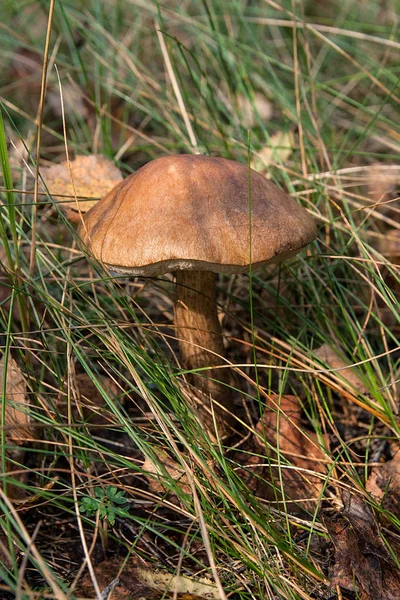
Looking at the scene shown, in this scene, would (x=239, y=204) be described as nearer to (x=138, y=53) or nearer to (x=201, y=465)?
(x=201, y=465)

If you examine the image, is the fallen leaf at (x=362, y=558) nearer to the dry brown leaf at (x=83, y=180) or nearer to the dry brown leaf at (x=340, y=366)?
the dry brown leaf at (x=340, y=366)

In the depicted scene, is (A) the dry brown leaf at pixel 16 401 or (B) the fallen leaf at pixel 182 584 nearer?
(B) the fallen leaf at pixel 182 584

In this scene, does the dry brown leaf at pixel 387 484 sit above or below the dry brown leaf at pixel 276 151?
below

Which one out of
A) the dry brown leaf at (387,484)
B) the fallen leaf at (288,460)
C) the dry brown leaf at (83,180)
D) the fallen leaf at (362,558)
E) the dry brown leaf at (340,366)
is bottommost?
the fallen leaf at (288,460)

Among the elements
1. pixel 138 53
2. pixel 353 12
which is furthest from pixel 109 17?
pixel 353 12

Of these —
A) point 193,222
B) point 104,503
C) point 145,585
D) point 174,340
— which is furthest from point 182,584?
point 174,340

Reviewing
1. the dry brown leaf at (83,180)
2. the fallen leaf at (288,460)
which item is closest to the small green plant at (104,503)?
the fallen leaf at (288,460)
